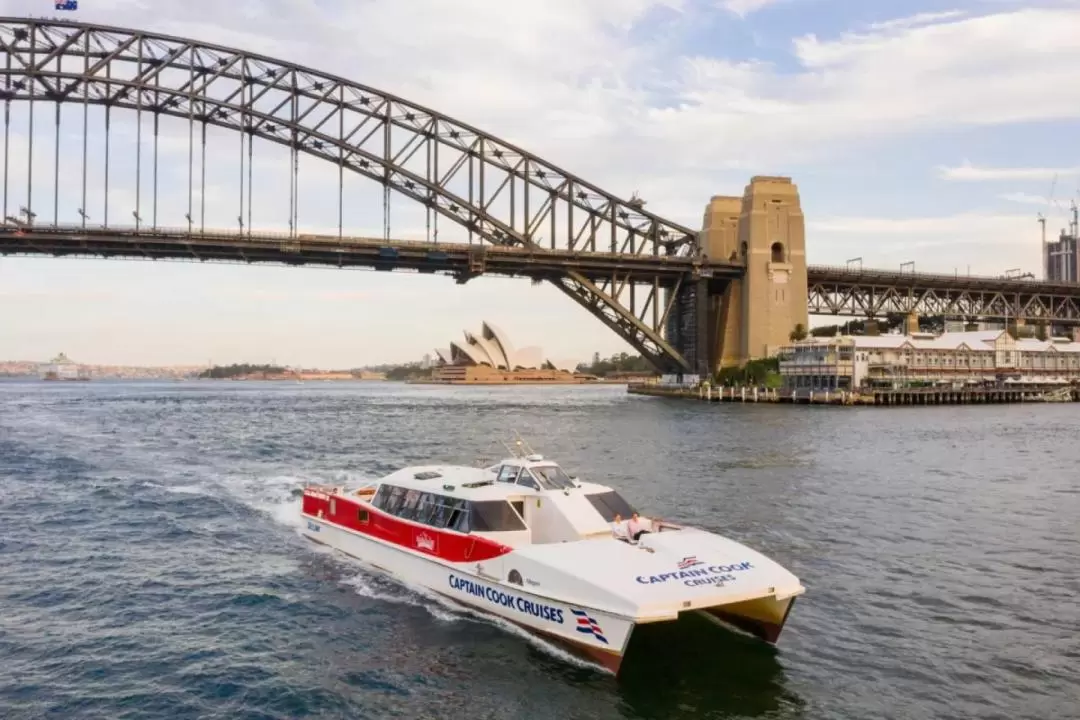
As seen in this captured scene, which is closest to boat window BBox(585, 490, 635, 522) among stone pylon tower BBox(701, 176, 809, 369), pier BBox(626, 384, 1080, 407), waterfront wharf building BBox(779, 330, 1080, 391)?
pier BBox(626, 384, 1080, 407)

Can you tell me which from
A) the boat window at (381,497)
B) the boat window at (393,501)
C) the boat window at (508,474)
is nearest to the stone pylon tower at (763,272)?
the boat window at (381,497)

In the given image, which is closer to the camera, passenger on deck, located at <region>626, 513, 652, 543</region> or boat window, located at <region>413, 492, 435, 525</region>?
passenger on deck, located at <region>626, 513, 652, 543</region>

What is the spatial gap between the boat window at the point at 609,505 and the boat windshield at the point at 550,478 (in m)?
0.66

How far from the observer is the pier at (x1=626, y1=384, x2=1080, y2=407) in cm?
8894

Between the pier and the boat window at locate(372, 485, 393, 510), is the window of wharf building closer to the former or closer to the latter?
the boat window at locate(372, 485, 393, 510)

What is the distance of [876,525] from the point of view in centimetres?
2381

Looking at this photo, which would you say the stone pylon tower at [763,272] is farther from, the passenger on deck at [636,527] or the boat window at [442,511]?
the passenger on deck at [636,527]

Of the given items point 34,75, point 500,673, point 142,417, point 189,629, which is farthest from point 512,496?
point 34,75

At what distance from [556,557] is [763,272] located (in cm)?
9009

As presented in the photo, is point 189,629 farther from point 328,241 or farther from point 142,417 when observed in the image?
point 328,241

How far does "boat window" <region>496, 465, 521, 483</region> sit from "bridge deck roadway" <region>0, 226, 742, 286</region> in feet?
226

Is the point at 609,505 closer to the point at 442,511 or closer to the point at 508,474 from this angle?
the point at 508,474

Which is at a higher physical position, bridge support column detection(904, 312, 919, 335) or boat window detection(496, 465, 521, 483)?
bridge support column detection(904, 312, 919, 335)

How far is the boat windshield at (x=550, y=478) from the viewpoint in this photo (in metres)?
17.5
